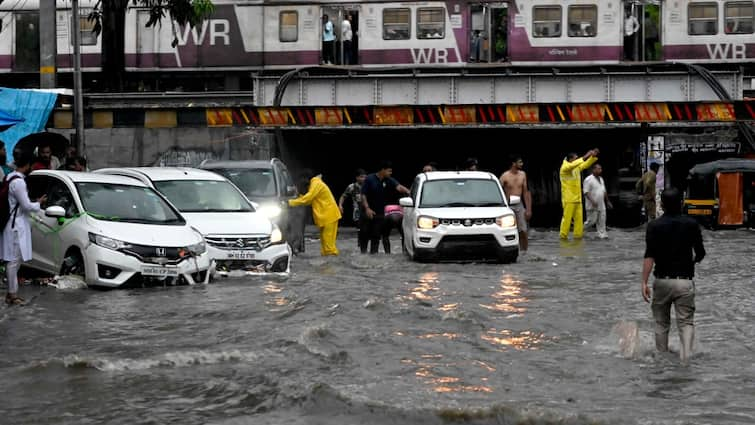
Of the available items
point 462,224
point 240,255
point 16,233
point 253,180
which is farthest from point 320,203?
point 16,233

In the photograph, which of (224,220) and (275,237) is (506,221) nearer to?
(275,237)

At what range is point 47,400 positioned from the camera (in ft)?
28.9

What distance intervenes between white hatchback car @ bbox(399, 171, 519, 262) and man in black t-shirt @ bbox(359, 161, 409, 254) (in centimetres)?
71

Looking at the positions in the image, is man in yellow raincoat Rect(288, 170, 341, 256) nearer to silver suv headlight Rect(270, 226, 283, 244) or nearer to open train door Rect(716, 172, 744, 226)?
silver suv headlight Rect(270, 226, 283, 244)

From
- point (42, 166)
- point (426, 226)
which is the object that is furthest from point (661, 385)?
point (42, 166)

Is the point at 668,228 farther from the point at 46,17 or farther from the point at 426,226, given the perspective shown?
the point at 46,17

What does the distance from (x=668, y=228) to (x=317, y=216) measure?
1042 centimetres

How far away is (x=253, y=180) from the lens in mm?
21672

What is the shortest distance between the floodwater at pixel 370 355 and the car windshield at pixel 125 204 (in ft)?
3.52

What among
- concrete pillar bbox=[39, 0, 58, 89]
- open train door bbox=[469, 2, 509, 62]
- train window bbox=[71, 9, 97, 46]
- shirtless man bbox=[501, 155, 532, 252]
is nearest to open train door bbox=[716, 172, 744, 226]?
open train door bbox=[469, 2, 509, 62]

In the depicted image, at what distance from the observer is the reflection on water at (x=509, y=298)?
14.1 metres

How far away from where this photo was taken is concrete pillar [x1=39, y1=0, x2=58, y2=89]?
26.5m

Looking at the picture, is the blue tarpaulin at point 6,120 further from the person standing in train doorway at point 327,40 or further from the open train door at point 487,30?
the open train door at point 487,30

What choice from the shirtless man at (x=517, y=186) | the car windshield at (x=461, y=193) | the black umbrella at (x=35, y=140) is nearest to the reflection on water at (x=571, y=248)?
the shirtless man at (x=517, y=186)
